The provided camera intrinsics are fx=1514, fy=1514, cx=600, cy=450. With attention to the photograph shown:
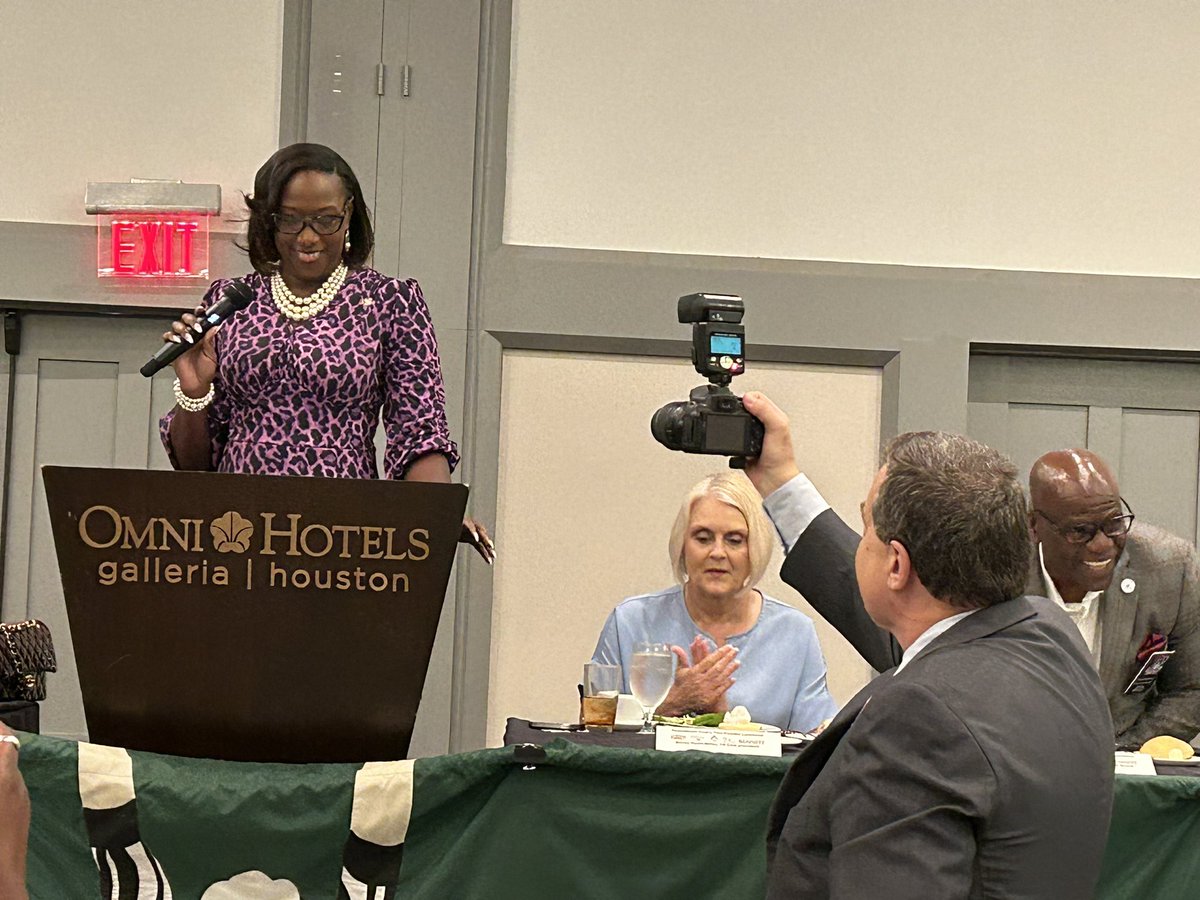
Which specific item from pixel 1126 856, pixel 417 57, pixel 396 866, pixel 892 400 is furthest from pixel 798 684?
pixel 417 57

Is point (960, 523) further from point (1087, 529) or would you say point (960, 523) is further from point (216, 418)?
point (1087, 529)

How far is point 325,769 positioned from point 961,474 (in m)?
1.01

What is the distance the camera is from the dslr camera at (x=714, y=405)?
1995 mm

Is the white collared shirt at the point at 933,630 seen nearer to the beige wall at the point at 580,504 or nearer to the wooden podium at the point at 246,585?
the wooden podium at the point at 246,585

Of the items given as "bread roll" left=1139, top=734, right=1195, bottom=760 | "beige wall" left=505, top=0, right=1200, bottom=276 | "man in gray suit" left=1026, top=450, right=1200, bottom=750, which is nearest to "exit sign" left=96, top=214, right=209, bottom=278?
"beige wall" left=505, top=0, right=1200, bottom=276

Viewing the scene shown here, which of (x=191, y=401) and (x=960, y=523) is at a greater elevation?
(x=191, y=401)

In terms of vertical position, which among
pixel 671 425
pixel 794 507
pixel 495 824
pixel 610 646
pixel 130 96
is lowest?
pixel 495 824

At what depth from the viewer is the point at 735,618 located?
338 centimetres


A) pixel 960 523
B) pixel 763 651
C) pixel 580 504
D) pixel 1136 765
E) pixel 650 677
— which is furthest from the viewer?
pixel 580 504

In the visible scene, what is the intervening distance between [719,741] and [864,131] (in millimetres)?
3009

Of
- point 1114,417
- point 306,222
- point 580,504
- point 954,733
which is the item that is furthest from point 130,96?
point 954,733

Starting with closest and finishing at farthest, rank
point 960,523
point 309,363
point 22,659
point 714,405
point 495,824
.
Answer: point 960,523
point 714,405
point 495,824
point 309,363
point 22,659

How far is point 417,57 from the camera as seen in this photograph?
4703mm

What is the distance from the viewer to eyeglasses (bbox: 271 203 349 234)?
2553mm
